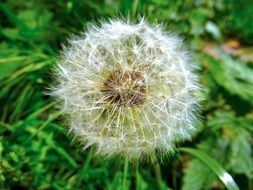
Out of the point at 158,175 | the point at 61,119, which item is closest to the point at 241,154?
the point at 158,175

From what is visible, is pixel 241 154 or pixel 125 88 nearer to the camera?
pixel 125 88

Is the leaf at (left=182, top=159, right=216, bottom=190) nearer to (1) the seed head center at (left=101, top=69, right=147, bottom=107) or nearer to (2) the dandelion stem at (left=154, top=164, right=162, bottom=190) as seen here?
(2) the dandelion stem at (left=154, top=164, right=162, bottom=190)

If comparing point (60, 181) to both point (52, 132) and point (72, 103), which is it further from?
point (72, 103)

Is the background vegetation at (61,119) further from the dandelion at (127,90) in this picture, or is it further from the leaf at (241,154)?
the dandelion at (127,90)

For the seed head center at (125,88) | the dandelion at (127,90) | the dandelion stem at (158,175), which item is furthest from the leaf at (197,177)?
the seed head center at (125,88)

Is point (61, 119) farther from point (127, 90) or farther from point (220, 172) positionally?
point (220, 172)

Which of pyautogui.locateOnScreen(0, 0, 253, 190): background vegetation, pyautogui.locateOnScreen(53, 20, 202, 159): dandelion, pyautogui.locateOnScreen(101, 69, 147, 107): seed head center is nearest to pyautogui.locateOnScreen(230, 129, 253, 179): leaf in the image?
pyautogui.locateOnScreen(0, 0, 253, 190): background vegetation

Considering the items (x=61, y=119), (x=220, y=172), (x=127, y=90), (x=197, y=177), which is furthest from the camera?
(x=197, y=177)

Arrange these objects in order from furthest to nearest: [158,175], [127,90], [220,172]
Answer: [158,175]
[220,172]
[127,90]
